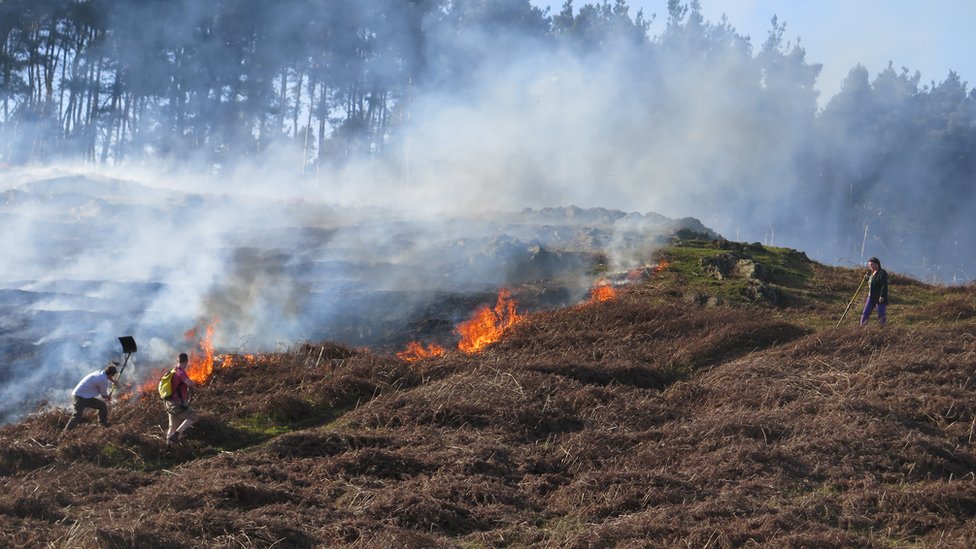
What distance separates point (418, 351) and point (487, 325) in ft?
5.69

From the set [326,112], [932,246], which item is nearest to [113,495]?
[326,112]

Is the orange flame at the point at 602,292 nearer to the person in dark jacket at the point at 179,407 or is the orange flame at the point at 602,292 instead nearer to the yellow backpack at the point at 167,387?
the person in dark jacket at the point at 179,407

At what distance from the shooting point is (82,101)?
154 feet

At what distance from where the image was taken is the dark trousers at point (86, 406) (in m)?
12.6

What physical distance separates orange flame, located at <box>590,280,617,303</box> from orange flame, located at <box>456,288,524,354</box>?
183 centimetres

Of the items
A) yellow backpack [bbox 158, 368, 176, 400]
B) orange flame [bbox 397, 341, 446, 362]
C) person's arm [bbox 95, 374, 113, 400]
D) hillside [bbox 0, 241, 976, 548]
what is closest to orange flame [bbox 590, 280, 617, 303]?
hillside [bbox 0, 241, 976, 548]

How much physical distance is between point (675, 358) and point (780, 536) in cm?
742

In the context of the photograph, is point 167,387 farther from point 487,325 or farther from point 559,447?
point 487,325

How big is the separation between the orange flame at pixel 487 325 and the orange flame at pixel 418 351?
0.49m

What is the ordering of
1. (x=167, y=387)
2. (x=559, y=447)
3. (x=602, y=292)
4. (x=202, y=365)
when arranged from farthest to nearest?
(x=602, y=292) < (x=202, y=365) < (x=167, y=387) < (x=559, y=447)

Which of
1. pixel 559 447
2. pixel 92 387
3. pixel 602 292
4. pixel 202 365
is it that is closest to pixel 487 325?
pixel 602 292

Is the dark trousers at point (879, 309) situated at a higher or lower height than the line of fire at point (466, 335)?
higher

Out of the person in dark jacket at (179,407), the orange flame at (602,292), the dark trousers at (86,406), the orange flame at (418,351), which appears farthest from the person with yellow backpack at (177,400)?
the orange flame at (602,292)

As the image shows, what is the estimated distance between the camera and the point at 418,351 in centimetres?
1642
